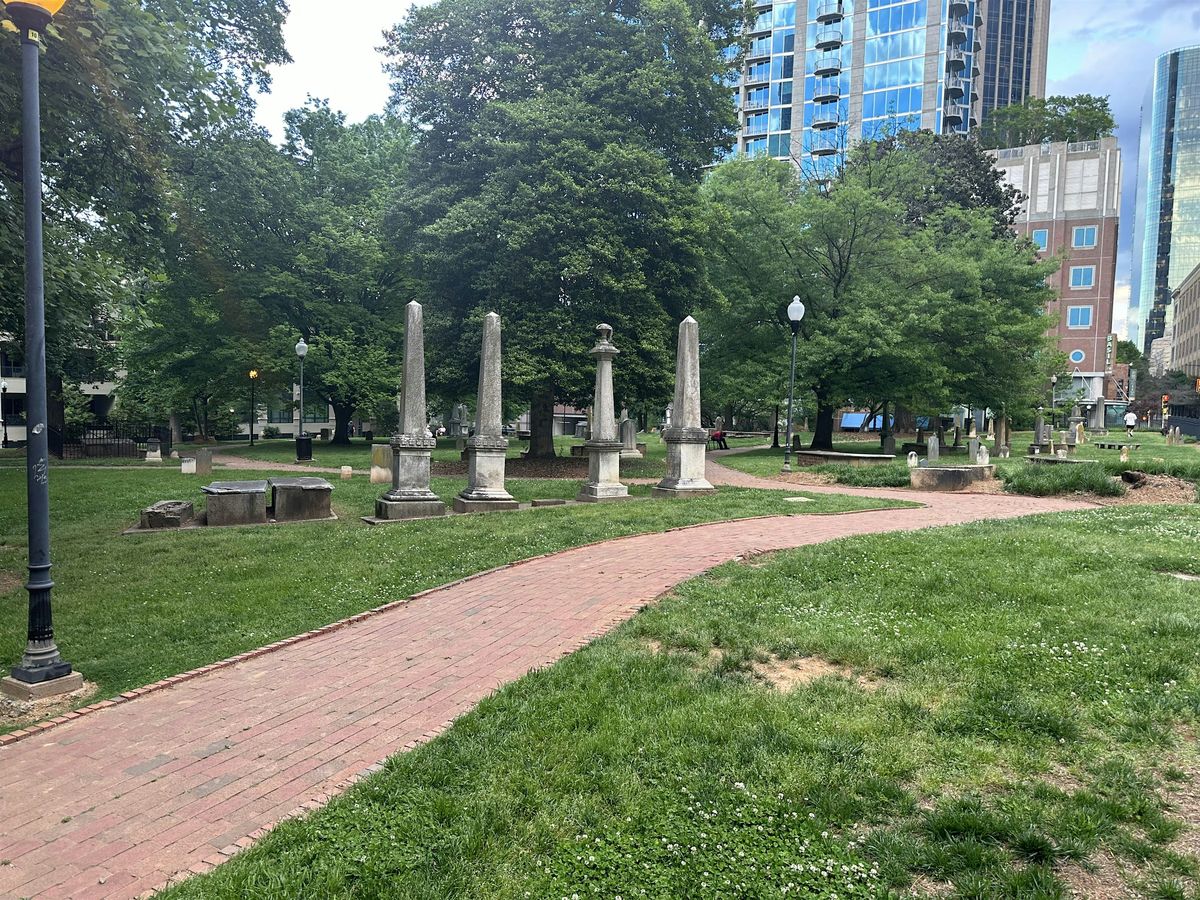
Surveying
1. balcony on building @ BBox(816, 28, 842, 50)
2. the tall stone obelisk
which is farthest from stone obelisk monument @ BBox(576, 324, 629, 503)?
balcony on building @ BBox(816, 28, 842, 50)

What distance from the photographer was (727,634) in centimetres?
533

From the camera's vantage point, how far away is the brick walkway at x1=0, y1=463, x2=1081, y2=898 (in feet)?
9.80

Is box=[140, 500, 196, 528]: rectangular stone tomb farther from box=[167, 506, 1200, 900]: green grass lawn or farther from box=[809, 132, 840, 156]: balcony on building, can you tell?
box=[809, 132, 840, 156]: balcony on building

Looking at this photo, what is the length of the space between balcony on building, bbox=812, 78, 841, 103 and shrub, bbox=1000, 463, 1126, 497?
215 ft

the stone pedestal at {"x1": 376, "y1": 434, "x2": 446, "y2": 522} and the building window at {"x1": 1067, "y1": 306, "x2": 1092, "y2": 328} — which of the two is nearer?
the stone pedestal at {"x1": 376, "y1": 434, "x2": 446, "y2": 522}

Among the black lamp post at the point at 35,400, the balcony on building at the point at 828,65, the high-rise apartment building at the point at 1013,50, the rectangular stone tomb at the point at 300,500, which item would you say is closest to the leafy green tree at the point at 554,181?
the rectangular stone tomb at the point at 300,500

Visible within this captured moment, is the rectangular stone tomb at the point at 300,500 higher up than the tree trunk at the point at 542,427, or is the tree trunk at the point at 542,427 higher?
the tree trunk at the point at 542,427

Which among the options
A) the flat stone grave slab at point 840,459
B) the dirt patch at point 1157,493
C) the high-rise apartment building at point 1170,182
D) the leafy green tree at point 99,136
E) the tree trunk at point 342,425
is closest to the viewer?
the leafy green tree at point 99,136

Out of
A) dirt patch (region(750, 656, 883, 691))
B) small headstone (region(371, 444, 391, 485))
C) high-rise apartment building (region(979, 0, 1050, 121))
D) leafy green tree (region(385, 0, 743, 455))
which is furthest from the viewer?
high-rise apartment building (region(979, 0, 1050, 121))

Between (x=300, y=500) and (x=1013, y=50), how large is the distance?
99553 millimetres

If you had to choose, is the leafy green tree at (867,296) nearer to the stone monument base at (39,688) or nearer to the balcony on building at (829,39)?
the stone monument base at (39,688)

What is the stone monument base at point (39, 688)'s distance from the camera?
4.82 meters

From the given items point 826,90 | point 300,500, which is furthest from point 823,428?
point 826,90

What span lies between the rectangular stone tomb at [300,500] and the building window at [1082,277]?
73979 mm
